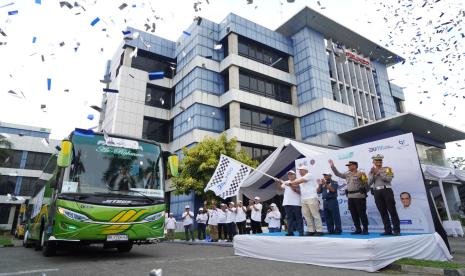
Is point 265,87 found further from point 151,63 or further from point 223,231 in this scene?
point 223,231

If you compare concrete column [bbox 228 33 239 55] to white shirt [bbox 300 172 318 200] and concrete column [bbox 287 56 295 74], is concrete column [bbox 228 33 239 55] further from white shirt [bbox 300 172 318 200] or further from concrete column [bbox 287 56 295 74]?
white shirt [bbox 300 172 318 200]

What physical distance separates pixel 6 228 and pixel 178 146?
28691mm

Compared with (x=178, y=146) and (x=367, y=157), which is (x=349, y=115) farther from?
(x=367, y=157)

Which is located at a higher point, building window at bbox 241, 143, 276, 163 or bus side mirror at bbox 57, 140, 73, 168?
building window at bbox 241, 143, 276, 163

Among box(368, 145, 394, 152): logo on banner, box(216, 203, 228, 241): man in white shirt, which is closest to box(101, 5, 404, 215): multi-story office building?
box(216, 203, 228, 241): man in white shirt

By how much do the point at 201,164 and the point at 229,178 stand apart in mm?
9796

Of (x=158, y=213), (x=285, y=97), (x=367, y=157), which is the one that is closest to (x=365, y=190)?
(x=367, y=157)

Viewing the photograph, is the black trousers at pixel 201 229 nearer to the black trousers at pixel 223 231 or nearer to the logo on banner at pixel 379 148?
the black trousers at pixel 223 231

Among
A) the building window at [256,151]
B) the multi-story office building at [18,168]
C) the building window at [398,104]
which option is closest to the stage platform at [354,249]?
the building window at [256,151]

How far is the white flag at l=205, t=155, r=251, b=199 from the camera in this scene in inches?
394

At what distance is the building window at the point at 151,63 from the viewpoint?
3222 cm

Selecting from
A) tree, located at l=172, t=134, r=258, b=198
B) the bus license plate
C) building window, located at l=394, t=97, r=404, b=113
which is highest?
building window, located at l=394, t=97, r=404, b=113

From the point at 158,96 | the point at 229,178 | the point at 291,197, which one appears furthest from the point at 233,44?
the point at 291,197

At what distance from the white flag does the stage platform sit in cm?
245
